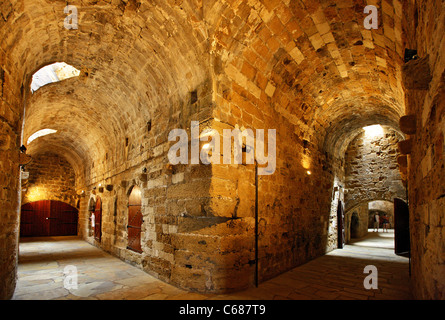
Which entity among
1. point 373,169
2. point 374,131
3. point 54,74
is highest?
point 54,74

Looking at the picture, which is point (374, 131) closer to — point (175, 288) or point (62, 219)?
point (175, 288)

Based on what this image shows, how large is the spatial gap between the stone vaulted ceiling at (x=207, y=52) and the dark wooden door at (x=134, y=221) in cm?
157

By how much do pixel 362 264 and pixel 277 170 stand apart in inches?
141

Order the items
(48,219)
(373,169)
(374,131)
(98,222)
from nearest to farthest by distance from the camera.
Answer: (98,222) → (373,169) → (374,131) → (48,219)

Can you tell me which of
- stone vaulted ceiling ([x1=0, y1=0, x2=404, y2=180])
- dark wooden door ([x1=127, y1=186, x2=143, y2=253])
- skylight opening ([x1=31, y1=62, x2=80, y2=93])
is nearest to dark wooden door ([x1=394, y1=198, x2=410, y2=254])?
stone vaulted ceiling ([x1=0, y1=0, x2=404, y2=180])

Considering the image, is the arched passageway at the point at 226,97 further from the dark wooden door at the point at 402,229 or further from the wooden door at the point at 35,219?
the wooden door at the point at 35,219

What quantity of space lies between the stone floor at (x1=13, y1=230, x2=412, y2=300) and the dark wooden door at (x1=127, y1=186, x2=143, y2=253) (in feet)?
1.60

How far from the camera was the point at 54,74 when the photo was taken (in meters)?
5.59

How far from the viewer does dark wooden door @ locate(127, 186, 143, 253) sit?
570 cm

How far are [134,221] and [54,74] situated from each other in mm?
3884

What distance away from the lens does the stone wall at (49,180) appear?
12.3 m
